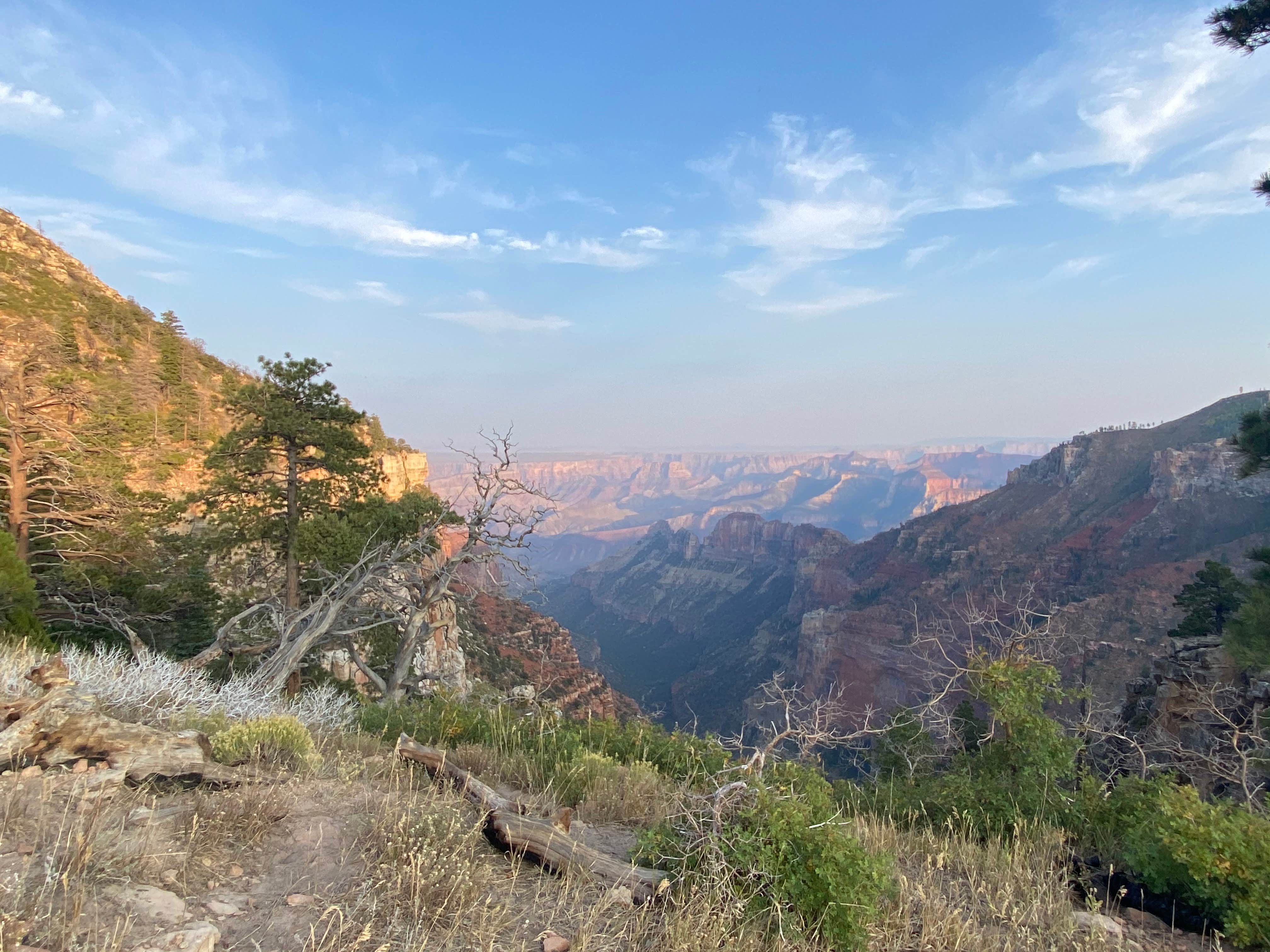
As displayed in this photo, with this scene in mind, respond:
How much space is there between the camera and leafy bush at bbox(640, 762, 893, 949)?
325 cm

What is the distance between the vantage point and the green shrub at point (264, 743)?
15.6 ft

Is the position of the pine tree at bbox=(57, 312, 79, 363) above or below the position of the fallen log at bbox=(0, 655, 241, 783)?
above

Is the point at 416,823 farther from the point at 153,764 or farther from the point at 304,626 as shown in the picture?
the point at 304,626

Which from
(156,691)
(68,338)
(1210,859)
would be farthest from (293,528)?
(68,338)

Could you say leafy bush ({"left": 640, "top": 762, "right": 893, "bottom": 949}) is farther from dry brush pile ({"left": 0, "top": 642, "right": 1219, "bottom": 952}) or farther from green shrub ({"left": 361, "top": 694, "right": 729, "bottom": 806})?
green shrub ({"left": 361, "top": 694, "right": 729, "bottom": 806})

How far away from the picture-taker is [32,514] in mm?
13367

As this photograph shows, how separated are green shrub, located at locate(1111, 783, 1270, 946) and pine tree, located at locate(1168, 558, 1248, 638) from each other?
25.3 meters

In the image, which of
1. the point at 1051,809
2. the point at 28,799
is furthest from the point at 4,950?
the point at 1051,809

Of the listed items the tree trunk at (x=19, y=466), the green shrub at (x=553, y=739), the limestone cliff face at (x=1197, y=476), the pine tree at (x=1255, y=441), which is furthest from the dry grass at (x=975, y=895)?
the limestone cliff face at (x=1197, y=476)

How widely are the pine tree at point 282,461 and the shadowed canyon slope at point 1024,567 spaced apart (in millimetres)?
44979

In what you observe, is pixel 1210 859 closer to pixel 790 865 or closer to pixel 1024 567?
pixel 790 865

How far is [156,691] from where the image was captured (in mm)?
5824

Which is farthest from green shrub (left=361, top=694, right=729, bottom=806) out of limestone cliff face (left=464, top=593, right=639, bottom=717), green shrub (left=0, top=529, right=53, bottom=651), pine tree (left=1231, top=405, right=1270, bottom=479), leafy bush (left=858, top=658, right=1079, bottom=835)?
limestone cliff face (left=464, top=593, right=639, bottom=717)

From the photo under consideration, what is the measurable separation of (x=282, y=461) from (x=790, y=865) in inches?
734
